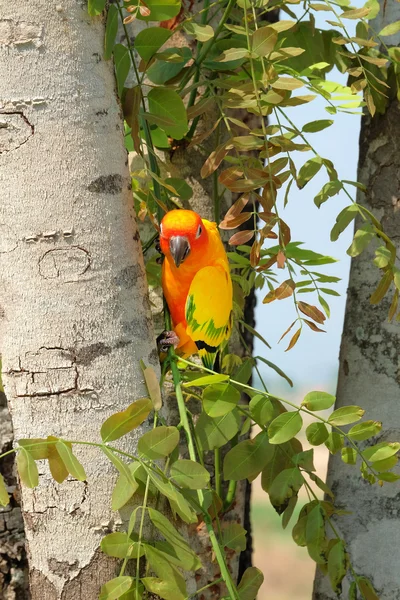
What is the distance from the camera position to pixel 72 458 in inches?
34.3

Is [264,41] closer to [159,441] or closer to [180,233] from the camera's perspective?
[180,233]

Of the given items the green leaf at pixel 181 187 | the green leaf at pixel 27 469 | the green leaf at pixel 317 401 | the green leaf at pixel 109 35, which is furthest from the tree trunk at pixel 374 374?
the green leaf at pixel 27 469

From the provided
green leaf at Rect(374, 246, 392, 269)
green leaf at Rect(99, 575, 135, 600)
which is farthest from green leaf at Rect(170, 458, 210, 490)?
green leaf at Rect(374, 246, 392, 269)

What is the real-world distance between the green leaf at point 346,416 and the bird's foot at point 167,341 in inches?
12.7

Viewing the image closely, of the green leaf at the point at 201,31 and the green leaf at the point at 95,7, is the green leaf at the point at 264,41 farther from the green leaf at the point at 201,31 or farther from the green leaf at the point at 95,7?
the green leaf at the point at 95,7

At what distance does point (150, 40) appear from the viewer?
1159 mm

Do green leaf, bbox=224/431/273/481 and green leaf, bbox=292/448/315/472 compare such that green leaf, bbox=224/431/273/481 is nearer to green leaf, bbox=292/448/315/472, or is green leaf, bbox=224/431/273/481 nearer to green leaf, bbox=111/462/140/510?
green leaf, bbox=292/448/315/472

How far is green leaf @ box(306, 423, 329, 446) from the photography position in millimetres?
1110

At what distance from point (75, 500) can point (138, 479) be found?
0.11 m

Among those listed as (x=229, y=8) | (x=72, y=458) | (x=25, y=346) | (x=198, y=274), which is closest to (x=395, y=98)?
(x=229, y=8)

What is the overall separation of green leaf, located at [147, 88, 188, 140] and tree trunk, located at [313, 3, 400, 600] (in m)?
0.61

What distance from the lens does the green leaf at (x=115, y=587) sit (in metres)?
0.94

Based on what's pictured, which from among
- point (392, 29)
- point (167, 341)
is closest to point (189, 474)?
point (167, 341)

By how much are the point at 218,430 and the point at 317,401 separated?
165 millimetres
